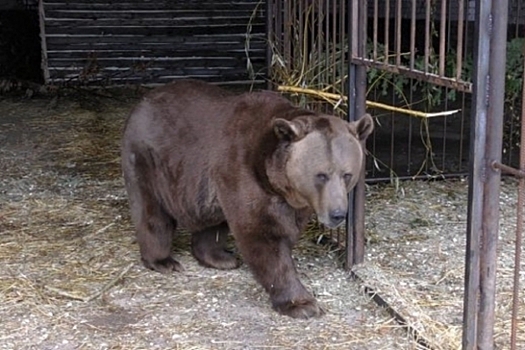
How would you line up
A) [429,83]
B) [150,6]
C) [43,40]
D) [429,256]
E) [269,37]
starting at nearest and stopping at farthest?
[429,256] → [429,83] → [269,37] → [43,40] → [150,6]

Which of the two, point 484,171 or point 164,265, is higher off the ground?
point 484,171

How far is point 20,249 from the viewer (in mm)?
5359

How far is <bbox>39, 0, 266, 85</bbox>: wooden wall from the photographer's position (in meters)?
Answer: 12.4

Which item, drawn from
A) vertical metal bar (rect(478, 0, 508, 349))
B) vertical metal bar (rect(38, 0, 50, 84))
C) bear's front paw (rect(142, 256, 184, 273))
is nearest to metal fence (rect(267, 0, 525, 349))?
vertical metal bar (rect(478, 0, 508, 349))

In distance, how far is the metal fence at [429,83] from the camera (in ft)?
10.7

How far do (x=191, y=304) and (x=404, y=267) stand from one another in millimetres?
1337

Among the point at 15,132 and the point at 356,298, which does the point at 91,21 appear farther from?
the point at 356,298

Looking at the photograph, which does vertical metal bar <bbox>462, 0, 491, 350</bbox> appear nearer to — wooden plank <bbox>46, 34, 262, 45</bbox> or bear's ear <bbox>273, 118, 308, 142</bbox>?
bear's ear <bbox>273, 118, 308, 142</bbox>

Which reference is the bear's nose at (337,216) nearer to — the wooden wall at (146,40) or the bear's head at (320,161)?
the bear's head at (320,161)

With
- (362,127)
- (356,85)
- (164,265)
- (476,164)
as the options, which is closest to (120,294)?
(164,265)

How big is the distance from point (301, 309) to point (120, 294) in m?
1.05

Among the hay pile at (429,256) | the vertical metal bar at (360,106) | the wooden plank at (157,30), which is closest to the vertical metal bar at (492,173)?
the hay pile at (429,256)

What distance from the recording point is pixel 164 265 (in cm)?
497

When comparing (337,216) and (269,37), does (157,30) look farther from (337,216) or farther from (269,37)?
(337,216)
